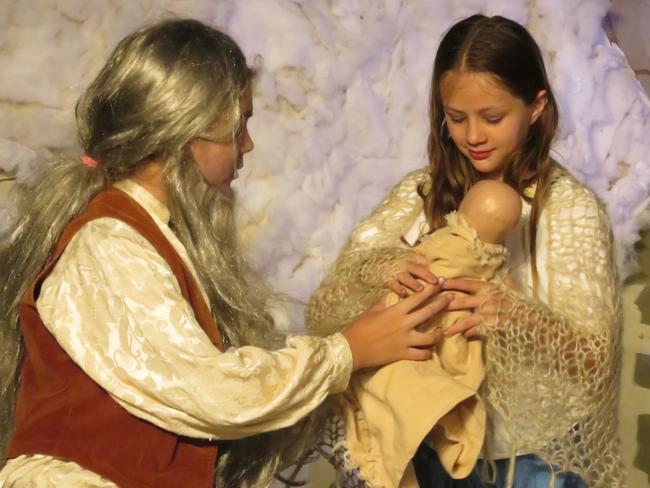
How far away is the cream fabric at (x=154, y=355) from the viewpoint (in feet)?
5.94

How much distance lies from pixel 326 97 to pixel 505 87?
62.2 inches

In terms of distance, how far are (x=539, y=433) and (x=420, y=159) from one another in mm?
1885

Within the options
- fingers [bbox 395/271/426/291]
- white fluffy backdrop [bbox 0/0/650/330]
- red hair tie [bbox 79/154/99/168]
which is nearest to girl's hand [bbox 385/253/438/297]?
fingers [bbox 395/271/426/291]

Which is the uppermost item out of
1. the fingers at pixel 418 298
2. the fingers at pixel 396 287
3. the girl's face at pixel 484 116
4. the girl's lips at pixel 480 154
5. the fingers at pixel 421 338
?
the girl's face at pixel 484 116

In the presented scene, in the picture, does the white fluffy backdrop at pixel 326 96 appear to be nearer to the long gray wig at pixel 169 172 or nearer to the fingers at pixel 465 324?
the long gray wig at pixel 169 172

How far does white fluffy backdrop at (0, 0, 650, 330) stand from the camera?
10.4 ft

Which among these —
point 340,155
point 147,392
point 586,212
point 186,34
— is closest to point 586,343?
point 586,212

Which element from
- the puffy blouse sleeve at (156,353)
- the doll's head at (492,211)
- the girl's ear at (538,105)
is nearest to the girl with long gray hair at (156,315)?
the puffy blouse sleeve at (156,353)

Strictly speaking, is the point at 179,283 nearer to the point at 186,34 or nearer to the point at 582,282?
the point at 186,34

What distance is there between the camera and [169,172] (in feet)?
6.66

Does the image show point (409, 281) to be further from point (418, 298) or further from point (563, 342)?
point (563, 342)

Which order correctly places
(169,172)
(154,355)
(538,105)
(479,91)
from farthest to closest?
(538,105) → (479,91) → (169,172) → (154,355)

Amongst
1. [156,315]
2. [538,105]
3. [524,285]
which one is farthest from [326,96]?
[156,315]

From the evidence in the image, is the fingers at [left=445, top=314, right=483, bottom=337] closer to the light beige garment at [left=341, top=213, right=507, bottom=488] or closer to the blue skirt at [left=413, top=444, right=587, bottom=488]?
the light beige garment at [left=341, top=213, right=507, bottom=488]
